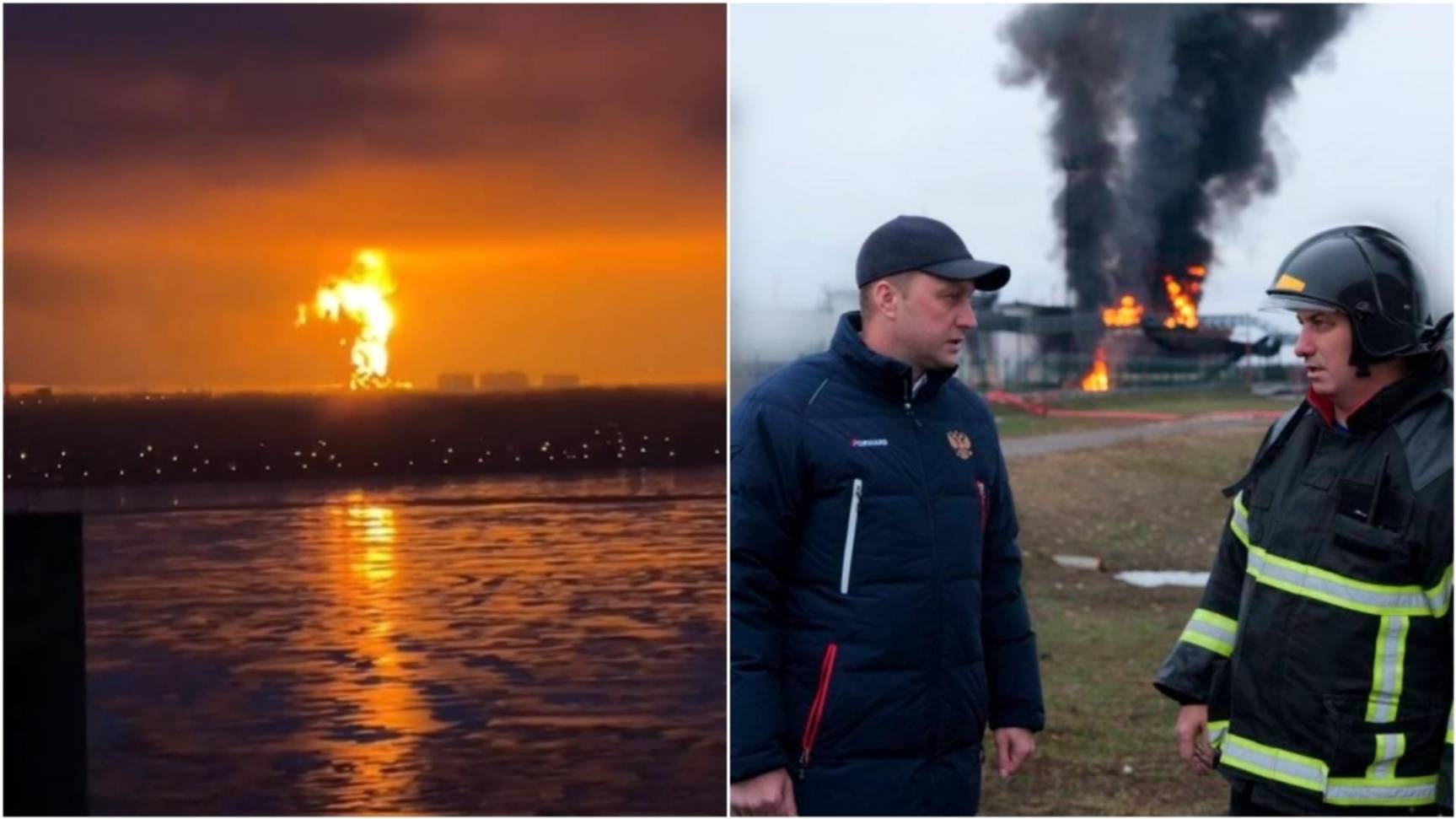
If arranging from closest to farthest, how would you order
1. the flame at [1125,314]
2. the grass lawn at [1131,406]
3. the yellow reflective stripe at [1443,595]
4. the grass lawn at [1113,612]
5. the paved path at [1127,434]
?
the yellow reflective stripe at [1443,595] < the grass lawn at [1113,612] < the paved path at [1127,434] < the grass lawn at [1131,406] < the flame at [1125,314]

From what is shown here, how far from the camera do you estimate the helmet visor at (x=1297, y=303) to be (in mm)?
2582

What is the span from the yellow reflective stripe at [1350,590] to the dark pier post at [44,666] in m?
3.38

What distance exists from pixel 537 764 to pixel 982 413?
287cm

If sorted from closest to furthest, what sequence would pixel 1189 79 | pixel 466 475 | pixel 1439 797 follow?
1. pixel 1439 797
2. pixel 466 475
3. pixel 1189 79

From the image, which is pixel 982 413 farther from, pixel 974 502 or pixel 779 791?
pixel 779 791

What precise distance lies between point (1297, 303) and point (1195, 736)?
0.75m

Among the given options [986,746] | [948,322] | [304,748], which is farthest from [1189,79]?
[948,322]

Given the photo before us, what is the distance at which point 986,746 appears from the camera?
225 inches

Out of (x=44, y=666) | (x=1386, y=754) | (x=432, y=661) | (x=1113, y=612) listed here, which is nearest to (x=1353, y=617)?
(x=1386, y=754)

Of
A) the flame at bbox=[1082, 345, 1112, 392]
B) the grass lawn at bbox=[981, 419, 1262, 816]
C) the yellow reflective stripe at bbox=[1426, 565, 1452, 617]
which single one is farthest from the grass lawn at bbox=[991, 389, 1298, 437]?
the yellow reflective stripe at bbox=[1426, 565, 1452, 617]

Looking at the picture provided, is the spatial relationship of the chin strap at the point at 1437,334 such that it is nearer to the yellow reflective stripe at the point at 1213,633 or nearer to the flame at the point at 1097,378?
the yellow reflective stripe at the point at 1213,633

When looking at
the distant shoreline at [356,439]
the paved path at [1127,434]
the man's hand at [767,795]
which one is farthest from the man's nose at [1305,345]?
the paved path at [1127,434]

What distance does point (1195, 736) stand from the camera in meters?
2.75

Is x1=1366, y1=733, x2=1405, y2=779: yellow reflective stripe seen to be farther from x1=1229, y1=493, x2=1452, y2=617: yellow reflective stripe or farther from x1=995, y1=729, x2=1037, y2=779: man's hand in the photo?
x1=995, y1=729, x2=1037, y2=779: man's hand
